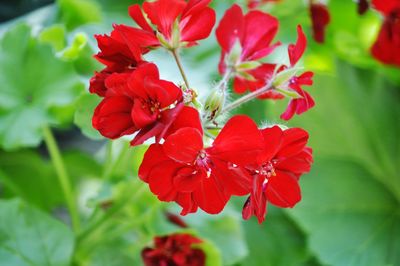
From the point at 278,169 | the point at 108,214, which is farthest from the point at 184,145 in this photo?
the point at 108,214

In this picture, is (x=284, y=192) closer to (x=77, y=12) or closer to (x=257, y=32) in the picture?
(x=257, y=32)

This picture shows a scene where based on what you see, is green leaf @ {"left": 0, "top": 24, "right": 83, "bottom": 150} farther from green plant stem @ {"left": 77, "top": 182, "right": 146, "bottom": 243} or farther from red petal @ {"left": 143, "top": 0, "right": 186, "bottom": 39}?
red petal @ {"left": 143, "top": 0, "right": 186, "bottom": 39}

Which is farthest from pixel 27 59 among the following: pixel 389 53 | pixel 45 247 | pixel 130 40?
pixel 389 53

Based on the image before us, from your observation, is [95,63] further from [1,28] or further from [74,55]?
[1,28]

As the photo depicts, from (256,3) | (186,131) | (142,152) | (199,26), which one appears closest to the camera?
(186,131)

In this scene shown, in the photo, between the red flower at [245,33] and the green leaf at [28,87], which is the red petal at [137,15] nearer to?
the red flower at [245,33]

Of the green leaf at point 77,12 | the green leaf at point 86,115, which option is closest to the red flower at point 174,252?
the green leaf at point 86,115

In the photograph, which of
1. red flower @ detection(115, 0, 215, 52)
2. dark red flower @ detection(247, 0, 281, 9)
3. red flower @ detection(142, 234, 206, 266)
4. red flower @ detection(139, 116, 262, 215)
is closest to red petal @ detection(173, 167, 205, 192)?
red flower @ detection(139, 116, 262, 215)
